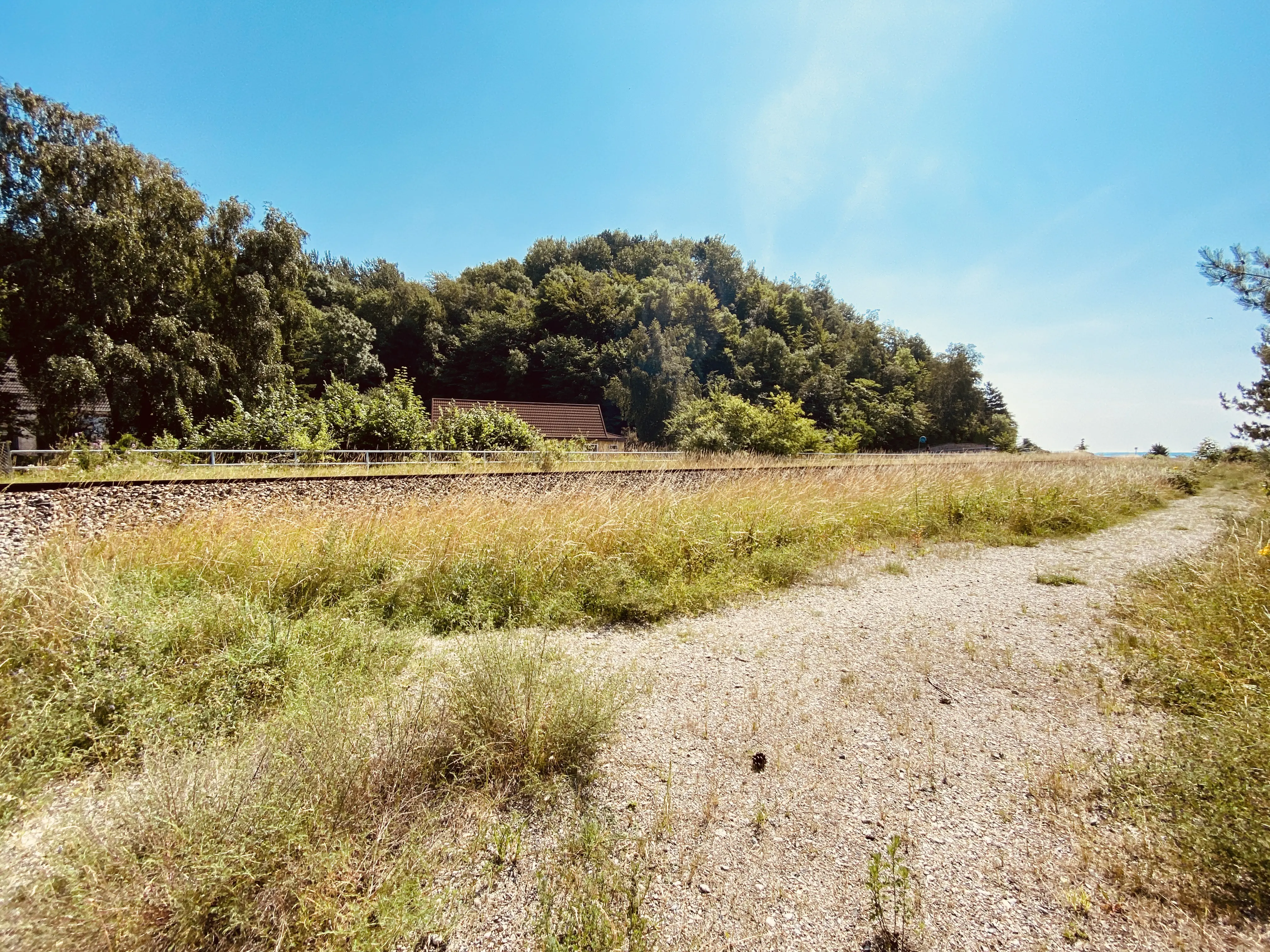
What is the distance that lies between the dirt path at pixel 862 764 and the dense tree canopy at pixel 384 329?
18.3 m

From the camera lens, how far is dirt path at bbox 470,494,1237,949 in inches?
79.4

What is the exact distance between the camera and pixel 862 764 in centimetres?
297

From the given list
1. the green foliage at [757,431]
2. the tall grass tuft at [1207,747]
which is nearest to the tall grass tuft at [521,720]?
the tall grass tuft at [1207,747]

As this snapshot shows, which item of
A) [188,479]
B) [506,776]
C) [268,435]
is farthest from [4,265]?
[506,776]

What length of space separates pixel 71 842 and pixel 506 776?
5.90 feet

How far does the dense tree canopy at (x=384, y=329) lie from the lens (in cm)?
1952

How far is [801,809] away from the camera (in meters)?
2.59

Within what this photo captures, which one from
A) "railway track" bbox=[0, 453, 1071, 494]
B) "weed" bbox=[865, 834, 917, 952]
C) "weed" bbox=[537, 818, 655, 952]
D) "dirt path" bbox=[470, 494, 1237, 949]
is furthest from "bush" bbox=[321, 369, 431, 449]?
"weed" bbox=[865, 834, 917, 952]

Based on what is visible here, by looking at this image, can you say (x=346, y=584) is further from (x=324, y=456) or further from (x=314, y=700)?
(x=324, y=456)

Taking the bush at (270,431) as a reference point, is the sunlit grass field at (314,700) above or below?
below

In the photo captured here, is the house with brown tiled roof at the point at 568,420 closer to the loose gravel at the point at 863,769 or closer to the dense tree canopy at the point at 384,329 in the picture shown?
the dense tree canopy at the point at 384,329

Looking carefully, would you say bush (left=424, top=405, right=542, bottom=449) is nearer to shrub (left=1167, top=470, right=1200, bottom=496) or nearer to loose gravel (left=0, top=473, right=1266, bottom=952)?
loose gravel (left=0, top=473, right=1266, bottom=952)

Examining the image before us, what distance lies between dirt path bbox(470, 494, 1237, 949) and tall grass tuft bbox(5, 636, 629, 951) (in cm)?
42

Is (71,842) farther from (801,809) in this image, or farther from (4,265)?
(4,265)
